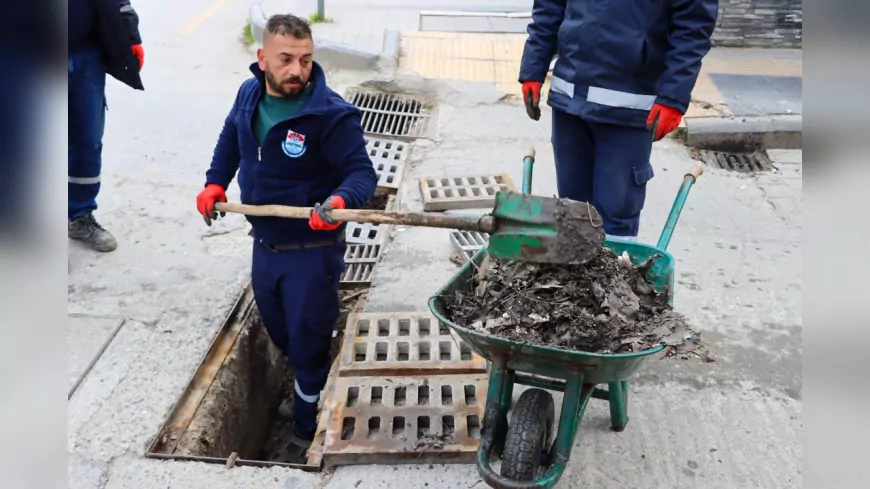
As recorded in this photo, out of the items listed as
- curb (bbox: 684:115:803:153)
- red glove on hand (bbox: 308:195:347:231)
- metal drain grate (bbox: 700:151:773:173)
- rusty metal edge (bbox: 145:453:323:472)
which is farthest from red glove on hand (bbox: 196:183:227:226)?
curb (bbox: 684:115:803:153)

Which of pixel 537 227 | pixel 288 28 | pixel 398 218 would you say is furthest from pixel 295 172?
→ pixel 537 227

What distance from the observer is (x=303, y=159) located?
3.20 metres

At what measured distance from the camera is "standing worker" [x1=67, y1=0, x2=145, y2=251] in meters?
4.08

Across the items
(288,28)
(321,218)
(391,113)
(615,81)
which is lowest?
(391,113)

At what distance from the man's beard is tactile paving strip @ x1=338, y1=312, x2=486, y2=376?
1.15 metres

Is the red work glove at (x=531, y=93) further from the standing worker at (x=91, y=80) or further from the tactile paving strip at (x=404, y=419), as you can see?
the standing worker at (x=91, y=80)

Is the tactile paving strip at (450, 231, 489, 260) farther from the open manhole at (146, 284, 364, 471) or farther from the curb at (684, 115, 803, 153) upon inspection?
the curb at (684, 115, 803, 153)

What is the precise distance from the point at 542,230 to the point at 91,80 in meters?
2.97

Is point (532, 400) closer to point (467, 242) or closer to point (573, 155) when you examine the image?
point (573, 155)

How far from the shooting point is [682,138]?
20.5 feet

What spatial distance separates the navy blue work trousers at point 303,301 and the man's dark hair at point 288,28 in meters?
0.93

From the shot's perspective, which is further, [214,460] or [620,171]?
[620,171]
